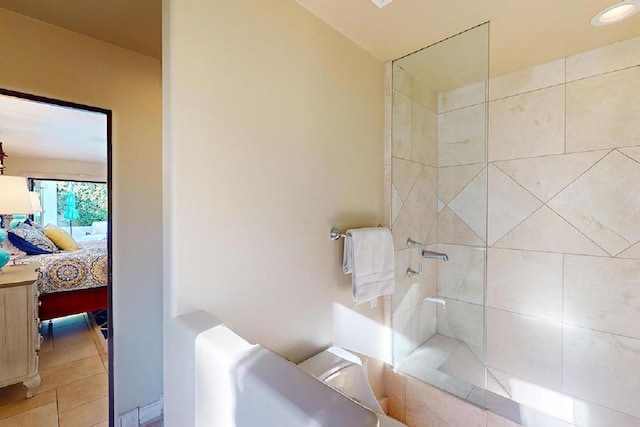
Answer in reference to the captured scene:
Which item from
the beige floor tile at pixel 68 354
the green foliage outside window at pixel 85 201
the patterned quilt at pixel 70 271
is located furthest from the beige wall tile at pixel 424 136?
the green foliage outside window at pixel 85 201

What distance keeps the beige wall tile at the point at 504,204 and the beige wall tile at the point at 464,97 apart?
1.66 feet

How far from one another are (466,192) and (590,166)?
Answer: 27.5 inches

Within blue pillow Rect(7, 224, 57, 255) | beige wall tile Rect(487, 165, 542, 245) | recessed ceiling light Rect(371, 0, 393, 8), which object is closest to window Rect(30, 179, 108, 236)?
blue pillow Rect(7, 224, 57, 255)

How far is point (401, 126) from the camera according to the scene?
6.47ft

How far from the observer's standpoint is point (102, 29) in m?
1.49

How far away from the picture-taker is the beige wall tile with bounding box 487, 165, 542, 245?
196 centimetres

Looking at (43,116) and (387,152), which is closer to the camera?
(387,152)

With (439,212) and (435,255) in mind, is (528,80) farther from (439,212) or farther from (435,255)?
(435,255)

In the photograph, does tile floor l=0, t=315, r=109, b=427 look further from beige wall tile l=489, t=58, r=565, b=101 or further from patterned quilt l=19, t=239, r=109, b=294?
beige wall tile l=489, t=58, r=565, b=101

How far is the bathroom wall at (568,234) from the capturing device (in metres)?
1.61

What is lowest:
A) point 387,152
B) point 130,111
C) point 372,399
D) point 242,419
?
point 372,399

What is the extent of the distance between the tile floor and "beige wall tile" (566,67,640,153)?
11.6 ft

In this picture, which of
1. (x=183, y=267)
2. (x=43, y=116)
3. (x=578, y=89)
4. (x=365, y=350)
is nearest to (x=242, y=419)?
(x=183, y=267)

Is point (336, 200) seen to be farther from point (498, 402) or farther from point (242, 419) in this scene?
point (498, 402)
